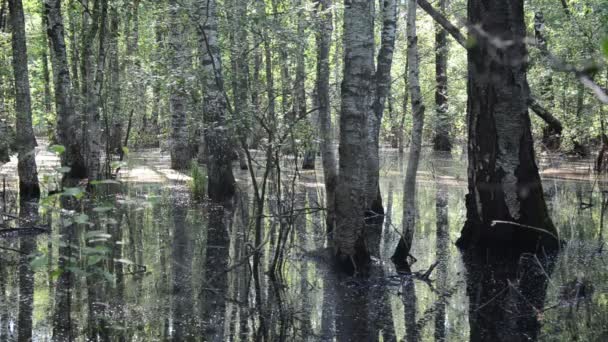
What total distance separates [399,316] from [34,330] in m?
3.04

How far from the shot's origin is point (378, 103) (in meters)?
11.1

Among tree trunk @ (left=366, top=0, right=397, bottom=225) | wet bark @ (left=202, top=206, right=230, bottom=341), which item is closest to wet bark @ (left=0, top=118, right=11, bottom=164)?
wet bark @ (left=202, top=206, right=230, bottom=341)

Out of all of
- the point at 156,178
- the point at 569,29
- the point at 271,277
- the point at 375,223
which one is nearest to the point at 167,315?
the point at 271,277

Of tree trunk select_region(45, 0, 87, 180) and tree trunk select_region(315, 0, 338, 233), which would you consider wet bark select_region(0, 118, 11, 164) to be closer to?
tree trunk select_region(45, 0, 87, 180)

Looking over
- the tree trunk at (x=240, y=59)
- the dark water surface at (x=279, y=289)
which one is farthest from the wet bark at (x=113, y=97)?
the dark water surface at (x=279, y=289)

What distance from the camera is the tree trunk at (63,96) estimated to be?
14.2 metres

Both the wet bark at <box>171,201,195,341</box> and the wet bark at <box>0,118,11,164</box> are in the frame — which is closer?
the wet bark at <box>171,201,195,341</box>

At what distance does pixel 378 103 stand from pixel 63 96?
7.43 metres

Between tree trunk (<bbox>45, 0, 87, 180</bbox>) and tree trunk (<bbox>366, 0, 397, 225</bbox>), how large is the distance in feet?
18.7

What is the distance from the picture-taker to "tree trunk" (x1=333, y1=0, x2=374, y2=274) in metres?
7.30

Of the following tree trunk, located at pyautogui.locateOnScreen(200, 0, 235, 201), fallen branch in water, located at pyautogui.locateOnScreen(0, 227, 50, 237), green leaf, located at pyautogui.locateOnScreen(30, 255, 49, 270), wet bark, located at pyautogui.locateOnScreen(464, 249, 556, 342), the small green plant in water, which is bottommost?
wet bark, located at pyautogui.locateOnScreen(464, 249, 556, 342)

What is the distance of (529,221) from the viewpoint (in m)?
8.45

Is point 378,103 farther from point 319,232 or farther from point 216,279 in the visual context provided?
point 216,279

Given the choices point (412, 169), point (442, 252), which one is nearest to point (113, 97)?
point (442, 252)
